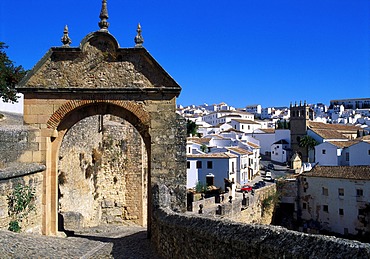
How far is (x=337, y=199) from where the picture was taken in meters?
32.2

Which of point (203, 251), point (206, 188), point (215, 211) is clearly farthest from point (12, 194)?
point (206, 188)

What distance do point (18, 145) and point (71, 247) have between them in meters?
2.69

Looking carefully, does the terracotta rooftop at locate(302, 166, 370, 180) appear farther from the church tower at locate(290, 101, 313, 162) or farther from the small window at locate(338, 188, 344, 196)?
the church tower at locate(290, 101, 313, 162)

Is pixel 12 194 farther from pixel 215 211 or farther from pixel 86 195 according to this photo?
pixel 215 211

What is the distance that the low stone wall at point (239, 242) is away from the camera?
12.1ft

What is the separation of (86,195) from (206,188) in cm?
2261

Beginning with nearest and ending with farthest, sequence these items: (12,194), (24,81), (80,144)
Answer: (12,194)
(24,81)
(80,144)

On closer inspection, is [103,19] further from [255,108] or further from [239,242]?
[255,108]

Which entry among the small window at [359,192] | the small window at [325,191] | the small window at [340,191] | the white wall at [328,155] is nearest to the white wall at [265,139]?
the white wall at [328,155]

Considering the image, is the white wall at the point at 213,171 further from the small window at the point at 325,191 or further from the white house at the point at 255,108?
the white house at the point at 255,108

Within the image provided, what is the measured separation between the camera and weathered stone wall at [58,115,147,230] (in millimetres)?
13047

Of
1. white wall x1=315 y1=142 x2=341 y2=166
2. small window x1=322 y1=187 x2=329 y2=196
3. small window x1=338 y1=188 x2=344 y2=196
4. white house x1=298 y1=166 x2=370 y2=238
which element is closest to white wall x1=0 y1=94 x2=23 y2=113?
white house x1=298 y1=166 x2=370 y2=238

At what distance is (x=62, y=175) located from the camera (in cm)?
1227

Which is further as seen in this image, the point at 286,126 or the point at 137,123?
the point at 286,126
